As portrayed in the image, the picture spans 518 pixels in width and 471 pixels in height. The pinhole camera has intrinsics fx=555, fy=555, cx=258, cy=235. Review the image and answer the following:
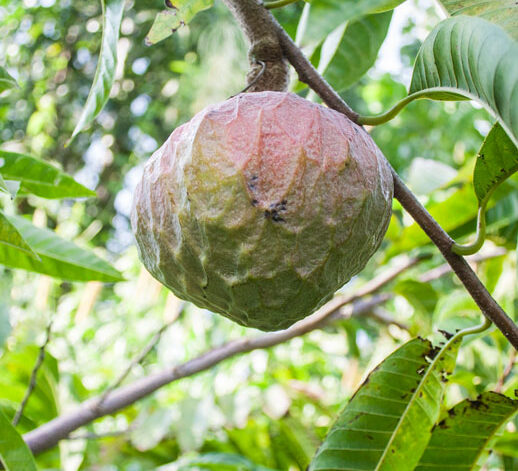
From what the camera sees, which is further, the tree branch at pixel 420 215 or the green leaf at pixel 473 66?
the tree branch at pixel 420 215

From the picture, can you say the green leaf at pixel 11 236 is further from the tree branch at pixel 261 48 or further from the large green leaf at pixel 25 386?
the large green leaf at pixel 25 386

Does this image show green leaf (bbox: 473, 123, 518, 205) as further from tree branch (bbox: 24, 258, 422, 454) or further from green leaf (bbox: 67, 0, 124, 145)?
tree branch (bbox: 24, 258, 422, 454)

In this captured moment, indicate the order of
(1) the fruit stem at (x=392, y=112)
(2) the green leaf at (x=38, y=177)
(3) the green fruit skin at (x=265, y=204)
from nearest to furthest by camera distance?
(3) the green fruit skin at (x=265, y=204), (1) the fruit stem at (x=392, y=112), (2) the green leaf at (x=38, y=177)

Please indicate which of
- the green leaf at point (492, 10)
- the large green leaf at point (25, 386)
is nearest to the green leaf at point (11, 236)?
the green leaf at point (492, 10)

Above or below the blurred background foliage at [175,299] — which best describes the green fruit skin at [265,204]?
above

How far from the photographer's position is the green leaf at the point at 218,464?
4.17 ft

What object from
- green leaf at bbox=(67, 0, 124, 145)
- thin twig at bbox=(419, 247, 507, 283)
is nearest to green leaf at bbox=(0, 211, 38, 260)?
green leaf at bbox=(67, 0, 124, 145)

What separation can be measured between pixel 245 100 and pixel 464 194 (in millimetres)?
924

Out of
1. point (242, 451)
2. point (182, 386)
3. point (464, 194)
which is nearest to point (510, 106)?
point (464, 194)

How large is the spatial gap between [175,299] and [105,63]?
1249 millimetres

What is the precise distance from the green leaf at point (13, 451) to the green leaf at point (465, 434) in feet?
1.89

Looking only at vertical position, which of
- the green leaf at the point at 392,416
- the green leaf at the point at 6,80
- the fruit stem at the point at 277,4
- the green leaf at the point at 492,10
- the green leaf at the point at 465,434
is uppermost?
the green leaf at the point at 492,10

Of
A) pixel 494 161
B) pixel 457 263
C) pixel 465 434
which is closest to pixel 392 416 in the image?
pixel 465 434

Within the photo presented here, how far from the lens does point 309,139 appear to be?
24.4 inches
